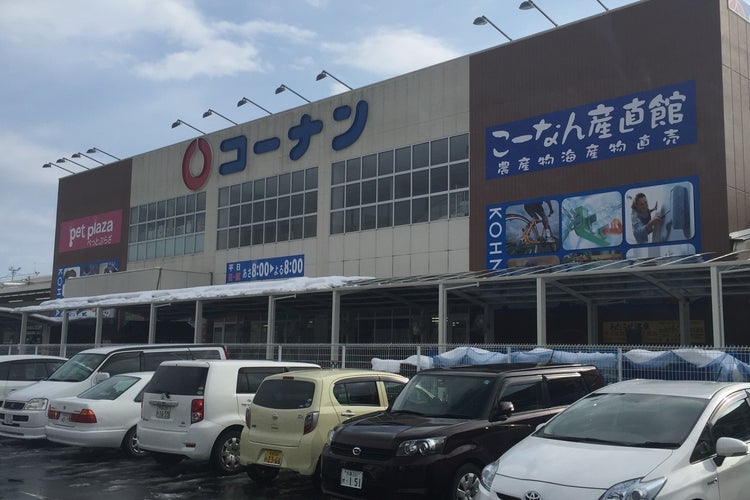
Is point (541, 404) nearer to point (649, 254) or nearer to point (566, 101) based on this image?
point (649, 254)

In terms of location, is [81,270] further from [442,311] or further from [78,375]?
[78,375]

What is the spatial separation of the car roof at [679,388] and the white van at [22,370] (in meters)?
12.8

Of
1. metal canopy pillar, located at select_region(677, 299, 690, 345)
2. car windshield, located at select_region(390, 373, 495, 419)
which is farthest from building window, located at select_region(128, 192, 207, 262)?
car windshield, located at select_region(390, 373, 495, 419)

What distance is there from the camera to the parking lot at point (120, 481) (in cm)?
948

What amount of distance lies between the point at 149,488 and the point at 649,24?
2018cm

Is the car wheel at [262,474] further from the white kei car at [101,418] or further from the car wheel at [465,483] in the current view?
the car wheel at [465,483]

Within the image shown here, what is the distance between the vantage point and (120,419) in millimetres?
12180

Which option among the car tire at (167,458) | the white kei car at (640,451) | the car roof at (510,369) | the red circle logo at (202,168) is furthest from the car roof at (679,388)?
the red circle logo at (202,168)

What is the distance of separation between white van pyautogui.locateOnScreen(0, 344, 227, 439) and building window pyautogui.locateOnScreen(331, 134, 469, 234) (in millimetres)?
14346

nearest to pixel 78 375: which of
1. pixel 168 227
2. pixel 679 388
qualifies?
pixel 679 388

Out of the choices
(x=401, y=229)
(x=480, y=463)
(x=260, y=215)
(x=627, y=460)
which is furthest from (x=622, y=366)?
(x=260, y=215)

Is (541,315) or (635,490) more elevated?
(541,315)

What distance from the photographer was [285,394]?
385 inches

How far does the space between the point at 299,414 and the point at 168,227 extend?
105 feet
